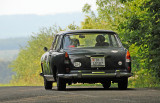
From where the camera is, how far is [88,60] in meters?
13.0

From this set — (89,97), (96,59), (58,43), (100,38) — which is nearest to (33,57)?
(58,43)

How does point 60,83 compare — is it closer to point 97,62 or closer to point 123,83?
point 97,62

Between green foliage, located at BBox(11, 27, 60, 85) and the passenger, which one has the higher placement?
the passenger

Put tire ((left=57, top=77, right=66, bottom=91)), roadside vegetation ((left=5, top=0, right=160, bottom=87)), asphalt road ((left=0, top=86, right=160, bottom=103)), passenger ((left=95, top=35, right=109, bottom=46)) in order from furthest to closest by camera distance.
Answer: roadside vegetation ((left=5, top=0, right=160, bottom=87)) < passenger ((left=95, top=35, right=109, bottom=46)) < tire ((left=57, top=77, right=66, bottom=91)) < asphalt road ((left=0, top=86, right=160, bottom=103))

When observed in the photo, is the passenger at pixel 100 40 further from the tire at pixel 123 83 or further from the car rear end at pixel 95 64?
the tire at pixel 123 83

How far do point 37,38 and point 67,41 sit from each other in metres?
66.6

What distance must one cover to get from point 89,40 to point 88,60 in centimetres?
122

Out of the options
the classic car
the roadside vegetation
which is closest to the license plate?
the classic car

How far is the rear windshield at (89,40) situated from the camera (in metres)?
13.6

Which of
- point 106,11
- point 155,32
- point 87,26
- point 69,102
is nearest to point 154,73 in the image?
point 155,32

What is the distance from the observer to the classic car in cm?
1300

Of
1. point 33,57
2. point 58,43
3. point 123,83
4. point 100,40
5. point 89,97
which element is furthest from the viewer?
point 33,57

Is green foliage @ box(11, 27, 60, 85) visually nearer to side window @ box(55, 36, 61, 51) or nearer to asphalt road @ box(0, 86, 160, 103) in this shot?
side window @ box(55, 36, 61, 51)

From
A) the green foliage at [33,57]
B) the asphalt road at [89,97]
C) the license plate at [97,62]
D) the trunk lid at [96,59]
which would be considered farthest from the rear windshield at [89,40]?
the green foliage at [33,57]
